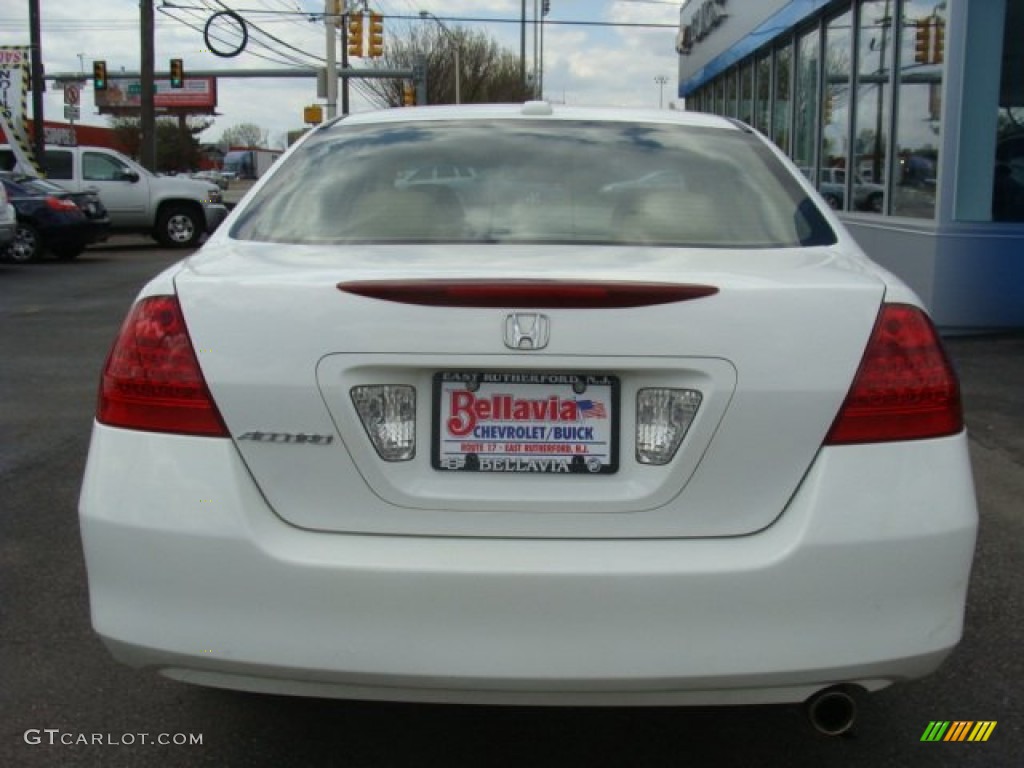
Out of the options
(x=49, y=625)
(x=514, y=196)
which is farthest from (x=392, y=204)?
(x=49, y=625)

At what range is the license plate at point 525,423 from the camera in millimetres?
2291

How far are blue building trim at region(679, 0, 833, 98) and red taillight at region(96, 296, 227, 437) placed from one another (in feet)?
42.5

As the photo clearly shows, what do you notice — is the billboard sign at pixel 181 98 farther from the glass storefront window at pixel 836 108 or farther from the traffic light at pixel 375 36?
the glass storefront window at pixel 836 108

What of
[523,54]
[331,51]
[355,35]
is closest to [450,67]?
[523,54]

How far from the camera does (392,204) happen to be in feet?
9.79

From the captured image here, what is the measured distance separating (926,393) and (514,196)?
1.16m

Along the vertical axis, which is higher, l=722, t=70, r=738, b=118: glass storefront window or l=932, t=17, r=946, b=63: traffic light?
l=722, t=70, r=738, b=118: glass storefront window

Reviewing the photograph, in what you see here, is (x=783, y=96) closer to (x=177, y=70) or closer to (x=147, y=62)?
(x=147, y=62)

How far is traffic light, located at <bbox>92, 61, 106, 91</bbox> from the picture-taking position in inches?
1351

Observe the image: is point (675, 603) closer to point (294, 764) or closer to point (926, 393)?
point (926, 393)

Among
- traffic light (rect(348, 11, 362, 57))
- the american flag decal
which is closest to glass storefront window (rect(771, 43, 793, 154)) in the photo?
the american flag decal

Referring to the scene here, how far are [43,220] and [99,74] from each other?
1939cm

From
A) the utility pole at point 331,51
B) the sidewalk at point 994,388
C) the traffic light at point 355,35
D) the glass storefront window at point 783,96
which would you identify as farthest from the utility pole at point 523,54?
the sidewalk at point 994,388

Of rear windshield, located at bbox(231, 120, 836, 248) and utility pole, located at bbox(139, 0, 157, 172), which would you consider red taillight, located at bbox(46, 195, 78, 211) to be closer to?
utility pole, located at bbox(139, 0, 157, 172)
